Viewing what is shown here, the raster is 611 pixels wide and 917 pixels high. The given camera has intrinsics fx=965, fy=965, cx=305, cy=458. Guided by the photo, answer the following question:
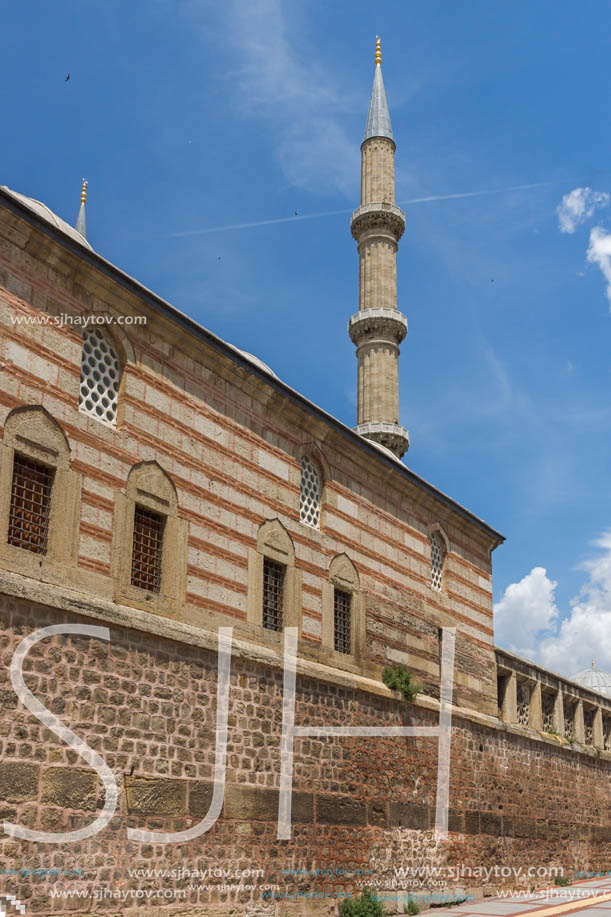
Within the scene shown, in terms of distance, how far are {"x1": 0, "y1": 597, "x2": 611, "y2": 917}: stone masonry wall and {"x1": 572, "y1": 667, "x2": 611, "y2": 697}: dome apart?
17.2m

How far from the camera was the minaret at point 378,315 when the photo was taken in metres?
25.8

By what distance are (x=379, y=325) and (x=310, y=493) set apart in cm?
1468

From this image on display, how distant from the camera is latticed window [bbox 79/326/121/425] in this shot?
8.98m

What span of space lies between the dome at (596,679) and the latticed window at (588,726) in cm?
1060

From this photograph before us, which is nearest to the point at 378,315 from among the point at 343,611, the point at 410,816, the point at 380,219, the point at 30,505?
the point at 380,219

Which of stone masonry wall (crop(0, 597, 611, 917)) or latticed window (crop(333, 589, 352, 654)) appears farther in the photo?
latticed window (crop(333, 589, 352, 654))

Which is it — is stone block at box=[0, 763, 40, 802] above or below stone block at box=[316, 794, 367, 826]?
above

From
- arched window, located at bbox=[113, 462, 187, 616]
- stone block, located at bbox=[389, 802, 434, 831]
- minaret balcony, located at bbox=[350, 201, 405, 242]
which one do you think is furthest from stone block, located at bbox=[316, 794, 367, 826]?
minaret balcony, located at bbox=[350, 201, 405, 242]

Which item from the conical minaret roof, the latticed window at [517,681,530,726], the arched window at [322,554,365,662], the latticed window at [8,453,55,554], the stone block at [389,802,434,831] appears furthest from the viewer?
the conical minaret roof

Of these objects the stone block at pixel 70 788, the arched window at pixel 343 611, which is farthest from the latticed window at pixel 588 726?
the stone block at pixel 70 788

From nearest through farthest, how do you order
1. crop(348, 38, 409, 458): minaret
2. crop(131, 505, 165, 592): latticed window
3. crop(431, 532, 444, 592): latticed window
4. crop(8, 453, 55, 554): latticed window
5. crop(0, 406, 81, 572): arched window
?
crop(0, 406, 81, 572): arched window
crop(8, 453, 55, 554): latticed window
crop(131, 505, 165, 592): latticed window
crop(431, 532, 444, 592): latticed window
crop(348, 38, 409, 458): minaret

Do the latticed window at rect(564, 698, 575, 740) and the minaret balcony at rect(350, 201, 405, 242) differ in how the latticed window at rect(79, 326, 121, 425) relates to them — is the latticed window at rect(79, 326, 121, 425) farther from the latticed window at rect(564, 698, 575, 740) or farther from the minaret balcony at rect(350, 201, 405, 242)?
the minaret balcony at rect(350, 201, 405, 242)

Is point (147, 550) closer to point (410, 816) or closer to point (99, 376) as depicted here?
point (99, 376)

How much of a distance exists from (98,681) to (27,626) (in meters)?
0.91
